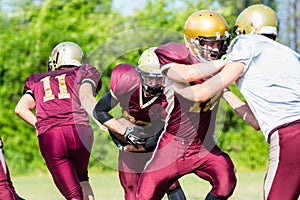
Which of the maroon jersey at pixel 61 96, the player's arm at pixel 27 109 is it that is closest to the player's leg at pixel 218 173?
the maroon jersey at pixel 61 96

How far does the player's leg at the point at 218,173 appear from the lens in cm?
525

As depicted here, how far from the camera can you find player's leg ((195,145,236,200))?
17.2ft

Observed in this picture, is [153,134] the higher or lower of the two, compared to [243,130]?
higher

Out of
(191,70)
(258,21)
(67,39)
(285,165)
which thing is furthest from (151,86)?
(67,39)

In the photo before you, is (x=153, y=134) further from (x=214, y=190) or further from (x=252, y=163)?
(x=252, y=163)

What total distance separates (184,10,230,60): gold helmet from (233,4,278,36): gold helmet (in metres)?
0.19

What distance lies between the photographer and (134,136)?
5.80m

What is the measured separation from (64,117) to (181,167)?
4.00ft

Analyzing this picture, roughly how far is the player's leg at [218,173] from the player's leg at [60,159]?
3.57 feet

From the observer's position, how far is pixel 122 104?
19.5 ft

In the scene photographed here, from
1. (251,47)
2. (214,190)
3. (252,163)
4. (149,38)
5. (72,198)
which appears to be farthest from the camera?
(252,163)

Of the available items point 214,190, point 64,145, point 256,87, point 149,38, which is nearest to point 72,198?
point 64,145

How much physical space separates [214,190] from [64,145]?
1377mm

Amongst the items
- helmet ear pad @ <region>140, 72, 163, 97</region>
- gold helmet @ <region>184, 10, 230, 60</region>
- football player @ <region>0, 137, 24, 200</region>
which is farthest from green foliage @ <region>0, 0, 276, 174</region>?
gold helmet @ <region>184, 10, 230, 60</region>
